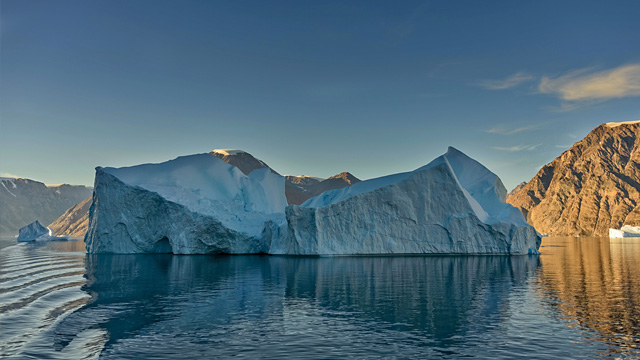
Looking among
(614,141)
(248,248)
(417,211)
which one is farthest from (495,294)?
(614,141)

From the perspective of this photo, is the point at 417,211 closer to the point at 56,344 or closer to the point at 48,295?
the point at 48,295

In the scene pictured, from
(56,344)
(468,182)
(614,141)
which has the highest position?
(614,141)

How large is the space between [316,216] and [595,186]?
153545 mm

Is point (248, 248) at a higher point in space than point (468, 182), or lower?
lower

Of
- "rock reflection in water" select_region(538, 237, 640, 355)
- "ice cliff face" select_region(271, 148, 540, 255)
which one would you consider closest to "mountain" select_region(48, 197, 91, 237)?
"ice cliff face" select_region(271, 148, 540, 255)

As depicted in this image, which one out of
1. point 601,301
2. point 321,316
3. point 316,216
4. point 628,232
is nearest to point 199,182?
point 316,216

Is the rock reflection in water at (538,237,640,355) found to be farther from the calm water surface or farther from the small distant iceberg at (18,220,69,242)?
the small distant iceberg at (18,220,69,242)

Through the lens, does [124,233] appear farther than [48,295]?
Yes

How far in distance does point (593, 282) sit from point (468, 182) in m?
23.7

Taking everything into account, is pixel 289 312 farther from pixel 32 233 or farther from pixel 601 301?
pixel 32 233

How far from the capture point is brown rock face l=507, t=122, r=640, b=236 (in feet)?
465

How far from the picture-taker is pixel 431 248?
34.6 metres

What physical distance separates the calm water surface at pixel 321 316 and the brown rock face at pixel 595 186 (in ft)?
464

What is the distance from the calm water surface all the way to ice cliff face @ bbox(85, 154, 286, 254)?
1624 cm
